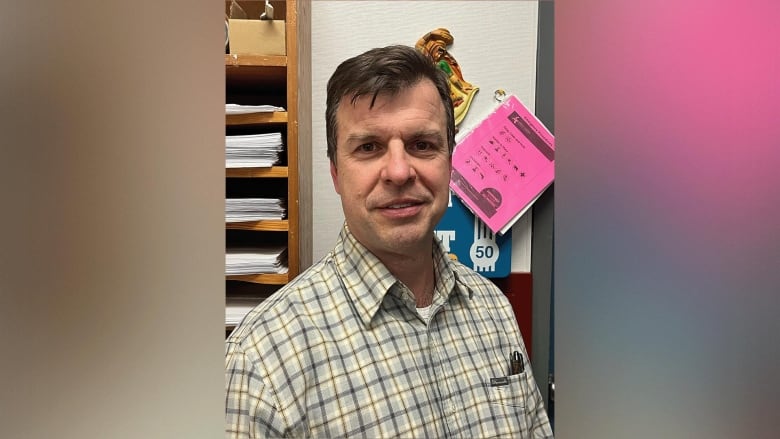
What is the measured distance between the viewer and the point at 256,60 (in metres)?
0.57

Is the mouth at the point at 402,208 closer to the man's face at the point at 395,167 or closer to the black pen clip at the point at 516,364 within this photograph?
the man's face at the point at 395,167

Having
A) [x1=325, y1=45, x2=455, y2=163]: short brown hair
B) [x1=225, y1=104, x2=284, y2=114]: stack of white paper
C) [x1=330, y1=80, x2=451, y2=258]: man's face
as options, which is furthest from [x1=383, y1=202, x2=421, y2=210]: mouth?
[x1=225, y1=104, x2=284, y2=114]: stack of white paper

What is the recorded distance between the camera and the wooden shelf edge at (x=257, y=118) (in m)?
0.57

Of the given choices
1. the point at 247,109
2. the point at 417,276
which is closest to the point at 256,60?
the point at 247,109

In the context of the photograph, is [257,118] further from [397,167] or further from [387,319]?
[387,319]

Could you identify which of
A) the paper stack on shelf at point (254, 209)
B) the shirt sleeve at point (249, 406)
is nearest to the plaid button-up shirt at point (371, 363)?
the shirt sleeve at point (249, 406)

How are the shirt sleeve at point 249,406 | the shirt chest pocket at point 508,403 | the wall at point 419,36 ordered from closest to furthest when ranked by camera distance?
the shirt sleeve at point 249,406 < the shirt chest pocket at point 508,403 < the wall at point 419,36

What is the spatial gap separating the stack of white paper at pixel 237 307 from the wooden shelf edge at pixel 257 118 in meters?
0.26

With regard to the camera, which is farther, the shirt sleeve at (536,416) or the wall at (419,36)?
the wall at (419,36)

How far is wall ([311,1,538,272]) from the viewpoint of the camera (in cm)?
70

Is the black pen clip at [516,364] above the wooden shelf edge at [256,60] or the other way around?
the other way around

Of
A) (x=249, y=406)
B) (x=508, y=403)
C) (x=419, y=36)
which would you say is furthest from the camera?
(x=419, y=36)
